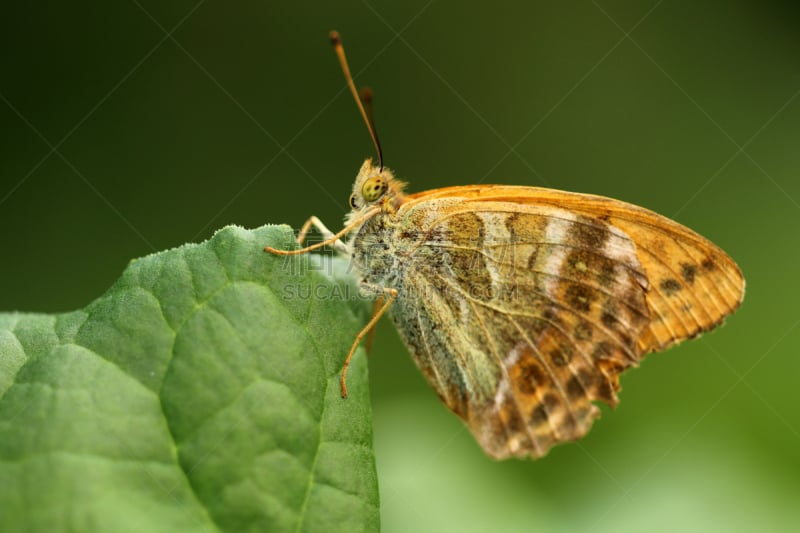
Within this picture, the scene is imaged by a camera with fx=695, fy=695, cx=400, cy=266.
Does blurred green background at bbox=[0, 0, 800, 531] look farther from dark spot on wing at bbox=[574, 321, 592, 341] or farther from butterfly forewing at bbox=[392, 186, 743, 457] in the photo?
dark spot on wing at bbox=[574, 321, 592, 341]

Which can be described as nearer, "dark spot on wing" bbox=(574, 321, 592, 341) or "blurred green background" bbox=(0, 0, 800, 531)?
"dark spot on wing" bbox=(574, 321, 592, 341)

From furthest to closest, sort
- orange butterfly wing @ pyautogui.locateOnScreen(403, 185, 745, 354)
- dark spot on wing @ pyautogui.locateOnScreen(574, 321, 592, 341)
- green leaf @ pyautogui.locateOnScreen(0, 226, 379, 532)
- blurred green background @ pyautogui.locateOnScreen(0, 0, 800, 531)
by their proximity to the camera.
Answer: blurred green background @ pyautogui.locateOnScreen(0, 0, 800, 531) → dark spot on wing @ pyautogui.locateOnScreen(574, 321, 592, 341) → orange butterfly wing @ pyautogui.locateOnScreen(403, 185, 745, 354) → green leaf @ pyautogui.locateOnScreen(0, 226, 379, 532)

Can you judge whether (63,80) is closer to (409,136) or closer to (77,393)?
(409,136)

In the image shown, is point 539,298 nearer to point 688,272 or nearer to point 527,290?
A: point 527,290

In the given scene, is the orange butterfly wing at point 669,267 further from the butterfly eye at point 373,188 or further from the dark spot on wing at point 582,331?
the butterfly eye at point 373,188

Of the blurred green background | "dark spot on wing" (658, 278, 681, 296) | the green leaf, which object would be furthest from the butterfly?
the green leaf

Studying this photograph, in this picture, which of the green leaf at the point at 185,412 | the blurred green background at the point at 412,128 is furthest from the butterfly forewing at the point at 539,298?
the green leaf at the point at 185,412

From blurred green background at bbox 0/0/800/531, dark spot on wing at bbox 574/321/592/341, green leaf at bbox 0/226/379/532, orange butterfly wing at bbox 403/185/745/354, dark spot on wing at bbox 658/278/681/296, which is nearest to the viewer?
green leaf at bbox 0/226/379/532

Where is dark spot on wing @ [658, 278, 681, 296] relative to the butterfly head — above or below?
above
